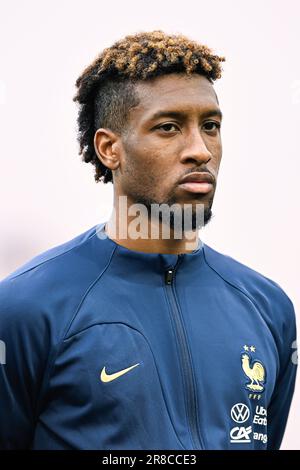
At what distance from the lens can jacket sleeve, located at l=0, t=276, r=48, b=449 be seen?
2381 mm

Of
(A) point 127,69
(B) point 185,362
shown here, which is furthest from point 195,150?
(B) point 185,362

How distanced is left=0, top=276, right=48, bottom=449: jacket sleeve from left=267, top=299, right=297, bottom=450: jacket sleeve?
85cm

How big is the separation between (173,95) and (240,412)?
984 mm

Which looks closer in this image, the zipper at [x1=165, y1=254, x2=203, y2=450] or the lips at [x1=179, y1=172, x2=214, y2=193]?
the zipper at [x1=165, y1=254, x2=203, y2=450]

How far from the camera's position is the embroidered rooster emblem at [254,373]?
252 cm

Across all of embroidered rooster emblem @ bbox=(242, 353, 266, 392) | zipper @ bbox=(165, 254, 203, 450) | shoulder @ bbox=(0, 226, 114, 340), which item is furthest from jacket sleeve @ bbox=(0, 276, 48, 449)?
embroidered rooster emblem @ bbox=(242, 353, 266, 392)

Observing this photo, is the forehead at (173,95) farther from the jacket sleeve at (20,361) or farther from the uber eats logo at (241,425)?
the uber eats logo at (241,425)

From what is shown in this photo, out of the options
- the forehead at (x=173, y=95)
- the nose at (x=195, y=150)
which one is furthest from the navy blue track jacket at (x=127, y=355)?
the forehead at (x=173, y=95)

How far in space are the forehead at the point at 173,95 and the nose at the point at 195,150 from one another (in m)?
Result: 0.09

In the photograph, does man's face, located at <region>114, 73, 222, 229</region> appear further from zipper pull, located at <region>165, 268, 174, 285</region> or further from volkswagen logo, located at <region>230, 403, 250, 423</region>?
volkswagen logo, located at <region>230, 403, 250, 423</region>

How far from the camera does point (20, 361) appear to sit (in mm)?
2398
